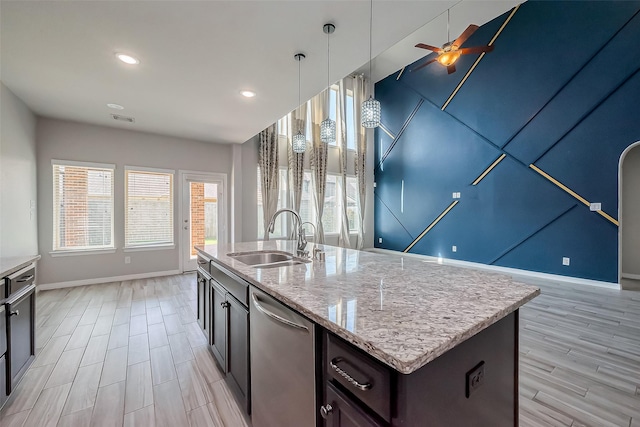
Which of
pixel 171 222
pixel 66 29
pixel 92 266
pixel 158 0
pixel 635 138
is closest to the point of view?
pixel 158 0

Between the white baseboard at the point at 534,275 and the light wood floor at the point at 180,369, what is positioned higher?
the white baseboard at the point at 534,275

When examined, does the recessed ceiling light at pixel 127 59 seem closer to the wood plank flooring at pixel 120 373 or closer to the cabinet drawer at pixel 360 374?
the wood plank flooring at pixel 120 373

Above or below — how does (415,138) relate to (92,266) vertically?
above

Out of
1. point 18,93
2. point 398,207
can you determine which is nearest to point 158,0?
point 18,93

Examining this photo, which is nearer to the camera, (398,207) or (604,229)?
(604,229)

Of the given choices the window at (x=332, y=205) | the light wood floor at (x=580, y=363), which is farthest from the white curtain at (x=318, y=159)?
the light wood floor at (x=580, y=363)

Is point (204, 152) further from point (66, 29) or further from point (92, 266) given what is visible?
point (66, 29)

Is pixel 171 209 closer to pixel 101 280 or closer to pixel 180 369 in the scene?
pixel 101 280

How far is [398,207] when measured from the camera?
7.27m

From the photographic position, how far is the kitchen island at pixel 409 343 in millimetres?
657

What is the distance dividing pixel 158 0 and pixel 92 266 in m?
4.39

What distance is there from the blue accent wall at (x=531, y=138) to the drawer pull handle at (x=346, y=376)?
5427 mm

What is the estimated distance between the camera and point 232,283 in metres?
1.63

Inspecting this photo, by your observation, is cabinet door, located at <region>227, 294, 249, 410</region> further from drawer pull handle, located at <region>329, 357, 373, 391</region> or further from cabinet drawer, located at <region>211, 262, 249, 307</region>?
drawer pull handle, located at <region>329, 357, 373, 391</region>
